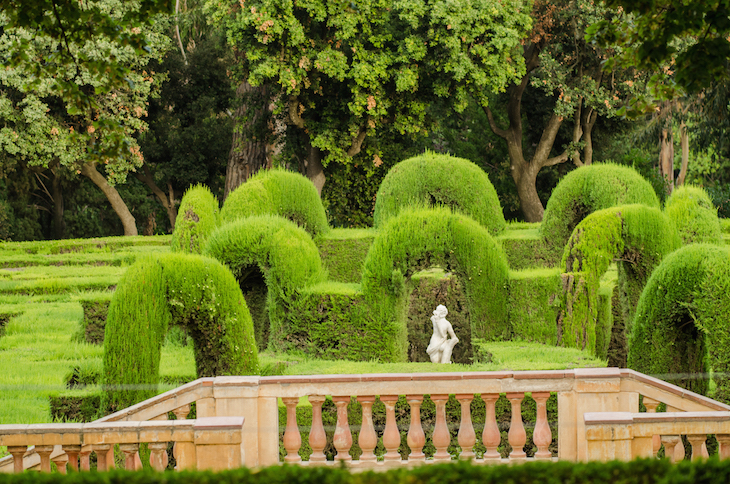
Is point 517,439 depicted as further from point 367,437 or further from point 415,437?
point 367,437

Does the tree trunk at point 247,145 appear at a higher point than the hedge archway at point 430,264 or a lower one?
higher

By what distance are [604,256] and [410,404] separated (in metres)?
6.56

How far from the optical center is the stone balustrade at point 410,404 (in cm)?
779

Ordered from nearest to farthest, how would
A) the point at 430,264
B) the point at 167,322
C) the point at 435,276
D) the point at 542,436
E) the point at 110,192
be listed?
the point at 542,436
the point at 167,322
the point at 430,264
the point at 435,276
the point at 110,192

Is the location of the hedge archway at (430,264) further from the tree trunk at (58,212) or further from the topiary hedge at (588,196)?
the tree trunk at (58,212)

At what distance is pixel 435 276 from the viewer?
1862cm

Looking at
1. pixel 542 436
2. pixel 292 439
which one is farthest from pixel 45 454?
pixel 542 436

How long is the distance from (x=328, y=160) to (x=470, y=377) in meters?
19.2

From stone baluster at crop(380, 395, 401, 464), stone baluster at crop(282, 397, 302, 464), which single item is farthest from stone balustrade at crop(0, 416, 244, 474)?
stone baluster at crop(380, 395, 401, 464)

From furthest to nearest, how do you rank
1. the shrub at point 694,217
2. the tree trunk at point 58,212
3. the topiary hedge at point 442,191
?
1. the tree trunk at point 58,212
2. the topiary hedge at point 442,191
3. the shrub at point 694,217

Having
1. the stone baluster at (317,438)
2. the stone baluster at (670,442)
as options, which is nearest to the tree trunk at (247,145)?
the stone baluster at (317,438)

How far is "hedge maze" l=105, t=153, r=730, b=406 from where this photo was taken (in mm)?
10469

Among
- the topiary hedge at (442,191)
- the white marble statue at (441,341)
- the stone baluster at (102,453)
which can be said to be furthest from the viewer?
the topiary hedge at (442,191)

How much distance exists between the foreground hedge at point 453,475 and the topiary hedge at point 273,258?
9.15m
